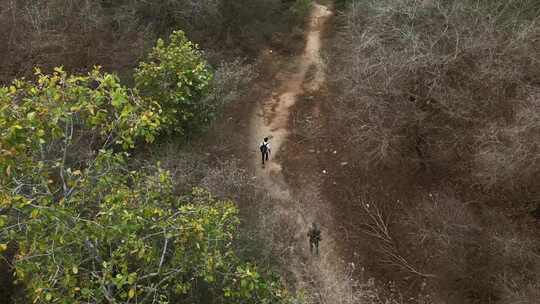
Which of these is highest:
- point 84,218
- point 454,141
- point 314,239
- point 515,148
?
point 84,218

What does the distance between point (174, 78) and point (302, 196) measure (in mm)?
5924

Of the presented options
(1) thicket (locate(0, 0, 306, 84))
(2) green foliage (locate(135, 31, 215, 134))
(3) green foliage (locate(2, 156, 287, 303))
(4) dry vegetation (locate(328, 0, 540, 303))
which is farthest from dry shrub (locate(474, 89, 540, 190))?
(1) thicket (locate(0, 0, 306, 84))

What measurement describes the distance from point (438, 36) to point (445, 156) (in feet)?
13.1

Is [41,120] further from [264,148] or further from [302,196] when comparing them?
[302,196]

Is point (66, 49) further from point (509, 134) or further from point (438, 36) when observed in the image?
point (509, 134)

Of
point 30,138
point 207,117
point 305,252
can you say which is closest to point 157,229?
point 30,138

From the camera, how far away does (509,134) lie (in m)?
10.0

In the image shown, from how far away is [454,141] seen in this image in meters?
12.8

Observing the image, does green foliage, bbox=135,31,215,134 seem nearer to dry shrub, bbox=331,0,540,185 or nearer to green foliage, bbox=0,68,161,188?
dry shrub, bbox=331,0,540,185

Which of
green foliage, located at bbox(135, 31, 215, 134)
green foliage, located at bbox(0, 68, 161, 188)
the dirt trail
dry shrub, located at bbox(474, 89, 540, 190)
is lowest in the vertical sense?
the dirt trail

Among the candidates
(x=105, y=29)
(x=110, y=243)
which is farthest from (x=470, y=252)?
(x=105, y=29)

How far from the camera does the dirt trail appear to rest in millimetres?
11883

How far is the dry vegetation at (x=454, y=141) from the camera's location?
10570 millimetres

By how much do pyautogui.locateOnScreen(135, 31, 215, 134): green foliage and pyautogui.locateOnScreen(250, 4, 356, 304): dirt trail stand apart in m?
4.19
